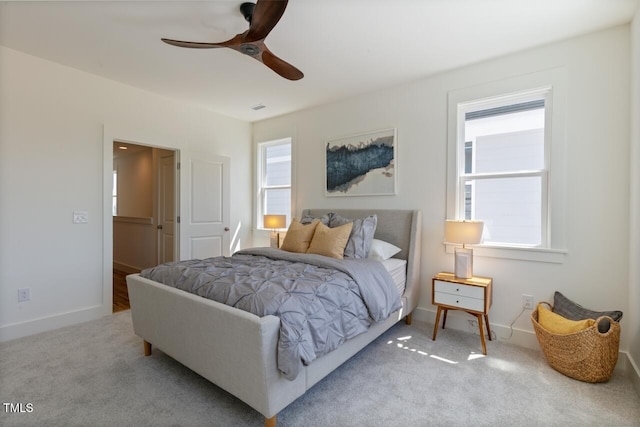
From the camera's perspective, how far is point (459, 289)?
266 cm

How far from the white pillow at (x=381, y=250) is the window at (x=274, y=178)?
1.79 metres

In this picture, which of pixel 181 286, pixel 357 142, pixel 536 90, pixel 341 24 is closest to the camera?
pixel 181 286

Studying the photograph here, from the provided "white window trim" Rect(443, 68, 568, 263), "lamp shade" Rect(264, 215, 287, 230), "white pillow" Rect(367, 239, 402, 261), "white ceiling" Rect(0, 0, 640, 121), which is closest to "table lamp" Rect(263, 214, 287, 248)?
"lamp shade" Rect(264, 215, 287, 230)

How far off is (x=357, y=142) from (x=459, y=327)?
2358 millimetres

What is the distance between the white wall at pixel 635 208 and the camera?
2068 mm

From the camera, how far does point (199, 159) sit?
4.24m

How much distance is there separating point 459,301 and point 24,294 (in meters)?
4.04

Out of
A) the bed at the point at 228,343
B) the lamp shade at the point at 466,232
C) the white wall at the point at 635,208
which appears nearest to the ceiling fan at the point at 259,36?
the bed at the point at 228,343

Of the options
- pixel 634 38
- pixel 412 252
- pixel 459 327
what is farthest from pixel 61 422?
pixel 634 38

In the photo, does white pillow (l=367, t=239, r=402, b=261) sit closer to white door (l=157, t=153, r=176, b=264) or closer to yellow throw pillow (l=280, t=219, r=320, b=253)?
yellow throw pillow (l=280, t=219, r=320, b=253)

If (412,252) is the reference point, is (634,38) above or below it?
above

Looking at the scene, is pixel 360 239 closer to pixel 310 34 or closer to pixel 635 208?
pixel 310 34

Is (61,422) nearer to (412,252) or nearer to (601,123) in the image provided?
(412,252)

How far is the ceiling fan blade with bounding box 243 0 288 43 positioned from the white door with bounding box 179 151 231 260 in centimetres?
260
